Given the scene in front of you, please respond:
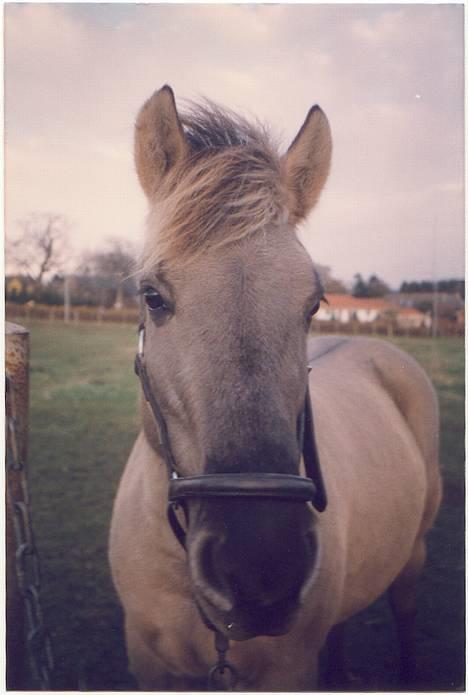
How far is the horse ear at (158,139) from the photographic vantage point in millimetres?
1561

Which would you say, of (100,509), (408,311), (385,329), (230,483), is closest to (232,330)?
(230,483)

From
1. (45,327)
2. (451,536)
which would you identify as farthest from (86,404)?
(451,536)

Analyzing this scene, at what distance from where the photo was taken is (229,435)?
122cm

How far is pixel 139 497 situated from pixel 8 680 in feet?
2.97

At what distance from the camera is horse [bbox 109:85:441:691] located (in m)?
1.17

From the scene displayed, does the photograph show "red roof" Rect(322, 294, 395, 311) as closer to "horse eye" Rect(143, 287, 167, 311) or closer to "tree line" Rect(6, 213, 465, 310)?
"tree line" Rect(6, 213, 465, 310)

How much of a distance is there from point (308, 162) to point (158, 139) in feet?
1.64

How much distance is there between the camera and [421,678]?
108 inches

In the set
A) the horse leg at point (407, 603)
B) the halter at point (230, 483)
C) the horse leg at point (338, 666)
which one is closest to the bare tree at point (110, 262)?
the halter at point (230, 483)

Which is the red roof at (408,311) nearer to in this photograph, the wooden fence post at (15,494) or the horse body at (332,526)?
the horse body at (332,526)

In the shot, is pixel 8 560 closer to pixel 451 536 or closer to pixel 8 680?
pixel 8 680

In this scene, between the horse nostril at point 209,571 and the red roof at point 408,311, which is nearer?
the horse nostril at point 209,571

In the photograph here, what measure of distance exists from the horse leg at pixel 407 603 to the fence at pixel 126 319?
4.21 feet

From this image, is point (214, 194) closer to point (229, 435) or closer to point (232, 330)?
point (232, 330)
